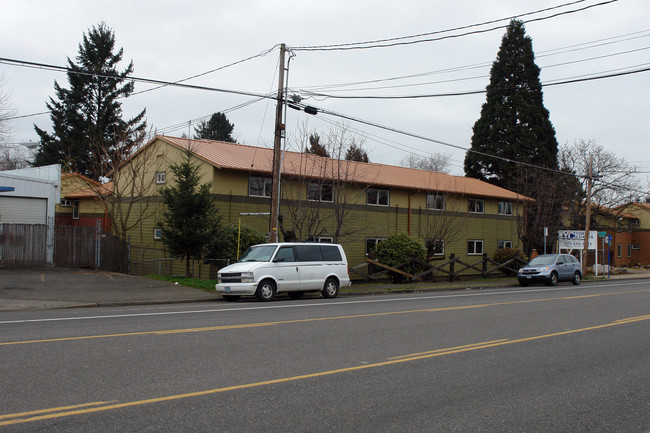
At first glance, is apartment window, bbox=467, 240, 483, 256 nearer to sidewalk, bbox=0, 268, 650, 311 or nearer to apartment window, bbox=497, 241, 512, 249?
apartment window, bbox=497, 241, 512, 249

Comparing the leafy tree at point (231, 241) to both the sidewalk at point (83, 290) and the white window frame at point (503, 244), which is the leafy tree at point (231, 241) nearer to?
the sidewalk at point (83, 290)

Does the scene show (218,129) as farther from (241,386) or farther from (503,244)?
(241,386)

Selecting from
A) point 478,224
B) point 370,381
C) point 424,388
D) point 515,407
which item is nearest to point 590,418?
point 515,407

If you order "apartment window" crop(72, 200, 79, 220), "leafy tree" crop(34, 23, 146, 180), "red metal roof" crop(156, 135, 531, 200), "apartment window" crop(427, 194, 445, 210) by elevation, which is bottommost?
"apartment window" crop(72, 200, 79, 220)

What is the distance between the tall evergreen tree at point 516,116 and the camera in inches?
1940

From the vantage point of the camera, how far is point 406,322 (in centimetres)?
1267

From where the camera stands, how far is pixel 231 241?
2288 centimetres

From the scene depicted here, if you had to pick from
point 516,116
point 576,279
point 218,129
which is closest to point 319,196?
point 576,279

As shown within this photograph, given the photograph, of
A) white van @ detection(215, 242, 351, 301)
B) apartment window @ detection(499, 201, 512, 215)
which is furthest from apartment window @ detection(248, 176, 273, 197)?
apartment window @ detection(499, 201, 512, 215)

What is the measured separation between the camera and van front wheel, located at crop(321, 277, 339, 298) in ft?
64.3

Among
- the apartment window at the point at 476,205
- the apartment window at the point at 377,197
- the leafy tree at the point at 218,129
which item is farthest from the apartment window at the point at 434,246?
the leafy tree at the point at 218,129

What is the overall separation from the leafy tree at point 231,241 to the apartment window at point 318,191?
5.77 m

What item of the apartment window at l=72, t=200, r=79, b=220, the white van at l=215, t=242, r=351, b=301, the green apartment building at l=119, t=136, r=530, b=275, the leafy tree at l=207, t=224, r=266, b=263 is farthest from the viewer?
the apartment window at l=72, t=200, r=79, b=220

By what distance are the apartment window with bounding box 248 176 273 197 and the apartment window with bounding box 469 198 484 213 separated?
51.6 feet
